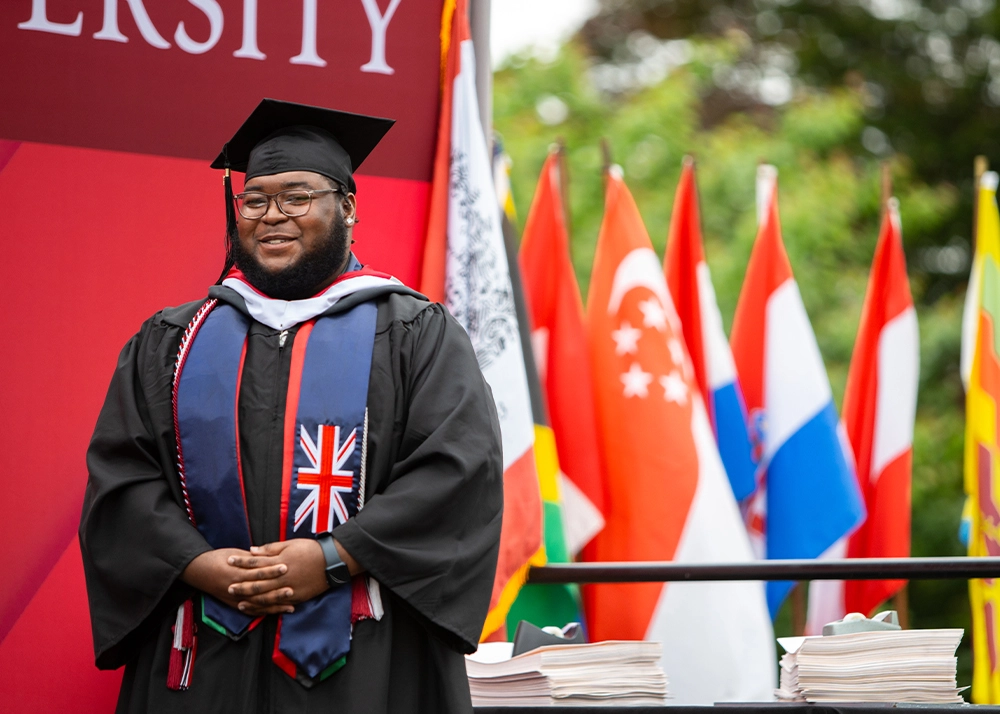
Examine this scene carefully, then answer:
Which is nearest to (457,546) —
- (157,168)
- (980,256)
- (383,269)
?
(383,269)

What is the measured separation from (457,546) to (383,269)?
156 centimetres

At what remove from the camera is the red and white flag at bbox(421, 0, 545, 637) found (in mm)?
3943

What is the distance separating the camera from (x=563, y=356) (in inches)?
214

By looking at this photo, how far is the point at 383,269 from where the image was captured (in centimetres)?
395

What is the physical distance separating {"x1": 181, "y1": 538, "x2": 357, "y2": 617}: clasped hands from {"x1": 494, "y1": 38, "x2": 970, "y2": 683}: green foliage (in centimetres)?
789

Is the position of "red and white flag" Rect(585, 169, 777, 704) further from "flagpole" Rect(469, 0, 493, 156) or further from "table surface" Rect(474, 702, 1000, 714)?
"flagpole" Rect(469, 0, 493, 156)

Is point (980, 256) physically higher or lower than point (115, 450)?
higher

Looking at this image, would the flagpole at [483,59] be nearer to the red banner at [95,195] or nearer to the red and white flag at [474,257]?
the red and white flag at [474,257]

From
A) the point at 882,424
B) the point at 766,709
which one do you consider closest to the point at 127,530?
the point at 766,709

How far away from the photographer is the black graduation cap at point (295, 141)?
2.86 metres

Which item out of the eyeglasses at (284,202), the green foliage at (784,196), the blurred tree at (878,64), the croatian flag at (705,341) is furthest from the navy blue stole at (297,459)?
the blurred tree at (878,64)

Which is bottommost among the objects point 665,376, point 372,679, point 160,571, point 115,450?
point 372,679

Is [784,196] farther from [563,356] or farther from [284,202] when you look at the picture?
[284,202]

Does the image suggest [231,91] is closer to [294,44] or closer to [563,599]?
[294,44]
